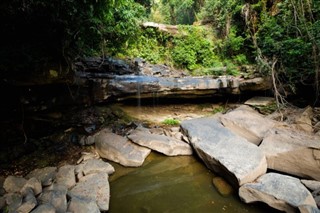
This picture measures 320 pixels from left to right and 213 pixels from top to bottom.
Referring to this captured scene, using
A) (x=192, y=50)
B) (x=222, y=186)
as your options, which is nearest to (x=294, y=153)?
(x=222, y=186)

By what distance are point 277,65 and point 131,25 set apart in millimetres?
4673

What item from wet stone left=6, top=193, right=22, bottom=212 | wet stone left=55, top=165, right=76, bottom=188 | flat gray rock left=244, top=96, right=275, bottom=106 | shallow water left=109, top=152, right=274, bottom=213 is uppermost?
flat gray rock left=244, top=96, right=275, bottom=106

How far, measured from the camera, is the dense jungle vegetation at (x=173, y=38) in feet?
11.3

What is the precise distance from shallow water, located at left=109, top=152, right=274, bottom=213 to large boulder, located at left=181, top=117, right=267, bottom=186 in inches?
12.6

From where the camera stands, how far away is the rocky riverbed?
3.15 m

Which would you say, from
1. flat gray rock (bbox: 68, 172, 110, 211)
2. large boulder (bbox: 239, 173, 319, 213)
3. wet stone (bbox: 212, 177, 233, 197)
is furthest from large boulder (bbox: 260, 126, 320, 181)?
flat gray rock (bbox: 68, 172, 110, 211)

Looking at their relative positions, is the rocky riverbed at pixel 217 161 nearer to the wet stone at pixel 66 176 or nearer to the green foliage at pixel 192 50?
the wet stone at pixel 66 176

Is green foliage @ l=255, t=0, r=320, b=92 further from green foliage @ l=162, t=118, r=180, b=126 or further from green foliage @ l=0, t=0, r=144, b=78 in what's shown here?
green foliage @ l=0, t=0, r=144, b=78

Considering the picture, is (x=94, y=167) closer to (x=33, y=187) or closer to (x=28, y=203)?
(x=33, y=187)

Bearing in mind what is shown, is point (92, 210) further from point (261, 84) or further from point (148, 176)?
point (261, 84)

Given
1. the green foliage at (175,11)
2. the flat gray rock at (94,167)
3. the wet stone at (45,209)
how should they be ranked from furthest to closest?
the green foliage at (175,11) < the flat gray rock at (94,167) < the wet stone at (45,209)

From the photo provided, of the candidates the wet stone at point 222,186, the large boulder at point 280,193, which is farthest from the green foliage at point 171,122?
the large boulder at point 280,193

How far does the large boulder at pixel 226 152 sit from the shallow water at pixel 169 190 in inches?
12.6

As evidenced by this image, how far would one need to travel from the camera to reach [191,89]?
6773 millimetres
